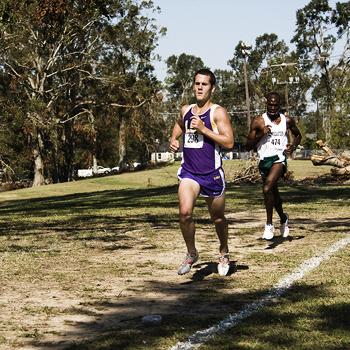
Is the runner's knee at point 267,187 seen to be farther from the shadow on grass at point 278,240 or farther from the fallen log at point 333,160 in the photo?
the fallen log at point 333,160

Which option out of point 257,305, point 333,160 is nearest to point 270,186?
point 257,305

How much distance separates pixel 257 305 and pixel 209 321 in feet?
2.03

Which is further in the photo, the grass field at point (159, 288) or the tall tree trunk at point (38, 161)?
the tall tree trunk at point (38, 161)

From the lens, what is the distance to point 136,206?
16891 millimetres

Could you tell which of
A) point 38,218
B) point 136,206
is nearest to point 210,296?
point 38,218

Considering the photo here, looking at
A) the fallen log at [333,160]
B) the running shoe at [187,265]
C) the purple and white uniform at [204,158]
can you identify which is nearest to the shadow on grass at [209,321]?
the running shoe at [187,265]

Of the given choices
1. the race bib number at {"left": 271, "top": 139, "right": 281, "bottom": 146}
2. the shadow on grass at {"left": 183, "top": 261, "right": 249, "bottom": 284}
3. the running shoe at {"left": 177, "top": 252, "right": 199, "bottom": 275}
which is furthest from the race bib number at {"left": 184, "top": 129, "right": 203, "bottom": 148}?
the race bib number at {"left": 271, "top": 139, "right": 281, "bottom": 146}

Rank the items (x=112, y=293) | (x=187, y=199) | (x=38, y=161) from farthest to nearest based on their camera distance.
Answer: (x=38, y=161)
(x=187, y=199)
(x=112, y=293)

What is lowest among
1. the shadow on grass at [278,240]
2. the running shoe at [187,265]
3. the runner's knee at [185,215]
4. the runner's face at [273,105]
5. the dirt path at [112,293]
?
the shadow on grass at [278,240]

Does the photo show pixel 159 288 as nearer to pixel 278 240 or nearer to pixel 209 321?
pixel 209 321

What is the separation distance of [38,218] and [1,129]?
24.9 metres

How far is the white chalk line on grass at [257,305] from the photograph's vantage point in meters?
4.31

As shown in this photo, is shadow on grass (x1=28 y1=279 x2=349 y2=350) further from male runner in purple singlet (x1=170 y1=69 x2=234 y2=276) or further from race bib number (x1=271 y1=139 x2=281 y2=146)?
race bib number (x1=271 y1=139 x2=281 y2=146)

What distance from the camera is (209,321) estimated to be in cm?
485
